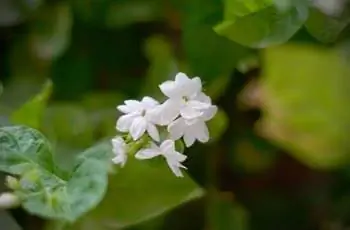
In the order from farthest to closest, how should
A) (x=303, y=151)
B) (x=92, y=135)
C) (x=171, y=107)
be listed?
(x=303, y=151) → (x=92, y=135) → (x=171, y=107)

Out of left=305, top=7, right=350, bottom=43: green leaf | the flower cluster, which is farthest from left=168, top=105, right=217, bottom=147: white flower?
left=305, top=7, right=350, bottom=43: green leaf

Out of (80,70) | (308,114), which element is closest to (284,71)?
(308,114)

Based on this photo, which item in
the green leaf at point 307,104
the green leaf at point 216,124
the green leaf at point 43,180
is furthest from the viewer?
the green leaf at point 307,104

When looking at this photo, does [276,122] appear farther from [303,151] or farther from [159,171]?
[159,171]

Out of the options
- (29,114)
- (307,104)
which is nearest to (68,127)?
(29,114)

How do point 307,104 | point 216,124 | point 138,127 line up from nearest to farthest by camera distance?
point 138,127
point 216,124
point 307,104

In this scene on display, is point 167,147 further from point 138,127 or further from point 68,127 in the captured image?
point 68,127

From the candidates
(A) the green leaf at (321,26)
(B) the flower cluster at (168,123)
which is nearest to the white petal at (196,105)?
(B) the flower cluster at (168,123)

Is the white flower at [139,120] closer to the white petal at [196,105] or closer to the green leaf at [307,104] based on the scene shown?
the white petal at [196,105]
